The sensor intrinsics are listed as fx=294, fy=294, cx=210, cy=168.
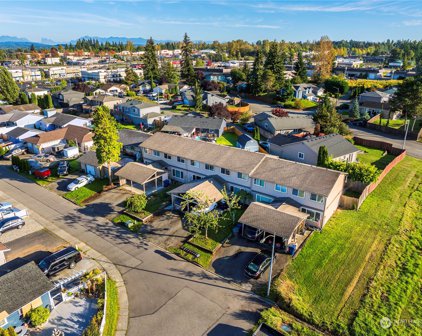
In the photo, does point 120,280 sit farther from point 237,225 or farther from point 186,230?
point 237,225

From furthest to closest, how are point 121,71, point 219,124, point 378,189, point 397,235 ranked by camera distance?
point 121,71 < point 219,124 < point 378,189 < point 397,235

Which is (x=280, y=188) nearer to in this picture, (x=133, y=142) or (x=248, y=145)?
(x=248, y=145)

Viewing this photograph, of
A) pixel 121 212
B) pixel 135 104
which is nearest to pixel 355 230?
pixel 121 212

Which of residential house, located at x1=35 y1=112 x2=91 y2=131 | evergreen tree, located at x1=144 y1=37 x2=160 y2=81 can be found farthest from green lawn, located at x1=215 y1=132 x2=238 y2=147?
evergreen tree, located at x1=144 y1=37 x2=160 y2=81

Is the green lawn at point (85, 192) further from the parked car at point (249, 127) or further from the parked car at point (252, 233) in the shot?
the parked car at point (249, 127)

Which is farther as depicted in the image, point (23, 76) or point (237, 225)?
point (23, 76)

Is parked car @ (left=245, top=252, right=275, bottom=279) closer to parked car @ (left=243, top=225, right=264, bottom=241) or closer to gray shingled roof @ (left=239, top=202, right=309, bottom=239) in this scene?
gray shingled roof @ (left=239, top=202, right=309, bottom=239)
